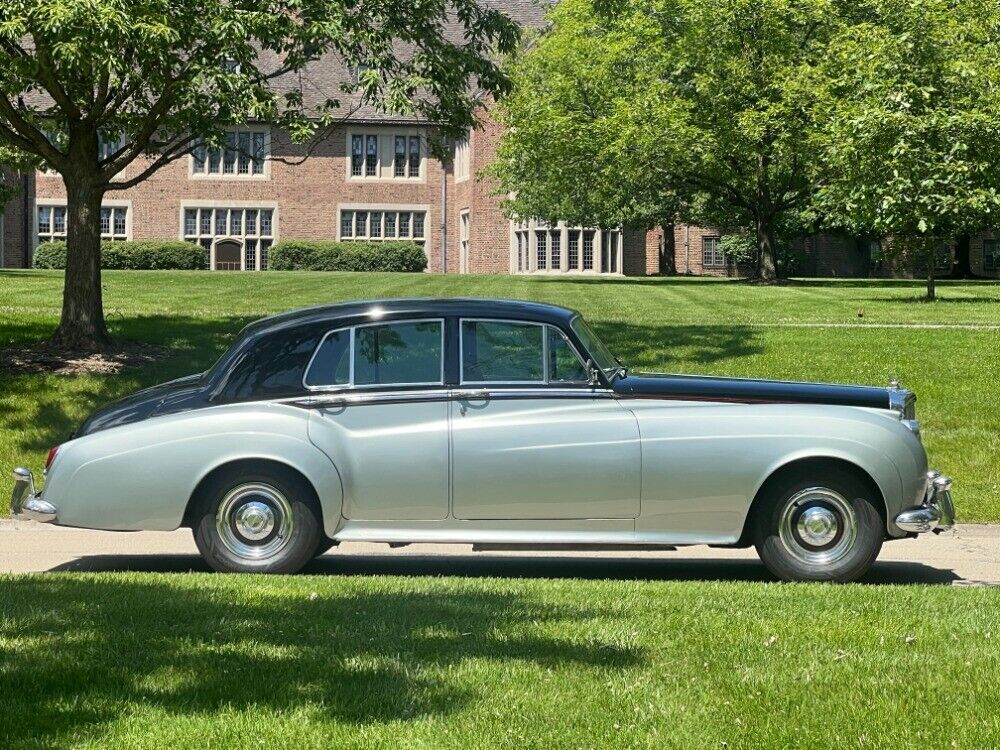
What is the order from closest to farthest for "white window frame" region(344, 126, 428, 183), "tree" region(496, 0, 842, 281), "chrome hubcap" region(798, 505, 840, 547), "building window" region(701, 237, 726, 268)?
"chrome hubcap" region(798, 505, 840, 547) → "tree" region(496, 0, 842, 281) → "white window frame" region(344, 126, 428, 183) → "building window" region(701, 237, 726, 268)

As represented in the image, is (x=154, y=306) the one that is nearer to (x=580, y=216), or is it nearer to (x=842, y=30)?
(x=842, y=30)

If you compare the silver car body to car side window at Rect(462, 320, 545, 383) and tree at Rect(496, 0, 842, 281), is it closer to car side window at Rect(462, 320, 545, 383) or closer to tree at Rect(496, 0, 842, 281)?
car side window at Rect(462, 320, 545, 383)

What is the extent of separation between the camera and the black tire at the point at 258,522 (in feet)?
26.3

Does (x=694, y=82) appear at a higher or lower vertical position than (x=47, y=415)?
higher

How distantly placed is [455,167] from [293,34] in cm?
4219

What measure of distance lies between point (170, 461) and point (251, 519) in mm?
559

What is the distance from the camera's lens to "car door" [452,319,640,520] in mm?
7910

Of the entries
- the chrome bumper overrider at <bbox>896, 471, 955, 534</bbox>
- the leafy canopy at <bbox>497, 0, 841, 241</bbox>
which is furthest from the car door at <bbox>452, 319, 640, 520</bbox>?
the leafy canopy at <bbox>497, 0, 841, 241</bbox>

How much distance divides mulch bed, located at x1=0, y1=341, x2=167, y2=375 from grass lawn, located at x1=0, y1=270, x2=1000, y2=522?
299 millimetres

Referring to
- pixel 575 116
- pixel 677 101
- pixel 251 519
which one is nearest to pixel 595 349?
pixel 251 519

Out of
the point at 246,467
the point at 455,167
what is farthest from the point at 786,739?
the point at 455,167

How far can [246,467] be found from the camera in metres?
8.03

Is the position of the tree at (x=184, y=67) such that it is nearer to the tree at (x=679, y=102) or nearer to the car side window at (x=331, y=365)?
the car side window at (x=331, y=365)

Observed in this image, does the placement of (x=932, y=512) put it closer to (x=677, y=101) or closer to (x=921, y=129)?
(x=921, y=129)
